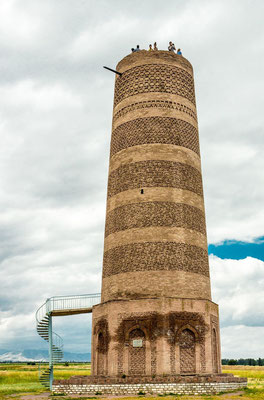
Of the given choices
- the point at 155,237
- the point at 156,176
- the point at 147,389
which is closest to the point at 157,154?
the point at 156,176

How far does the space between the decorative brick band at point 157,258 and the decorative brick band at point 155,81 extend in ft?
26.7

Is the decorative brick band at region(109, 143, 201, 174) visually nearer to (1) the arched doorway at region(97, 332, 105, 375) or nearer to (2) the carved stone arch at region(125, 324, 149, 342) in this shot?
(2) the carved stone arch at region(125, 324, 149, 342)

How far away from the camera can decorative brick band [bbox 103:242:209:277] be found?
21.1 m

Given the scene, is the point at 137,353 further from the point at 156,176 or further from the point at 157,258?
the point at 156,176

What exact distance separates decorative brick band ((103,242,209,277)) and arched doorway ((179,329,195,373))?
2871 mm

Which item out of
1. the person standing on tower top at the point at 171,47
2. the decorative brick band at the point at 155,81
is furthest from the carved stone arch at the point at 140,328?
the person standing on tower top at the point at 171,47

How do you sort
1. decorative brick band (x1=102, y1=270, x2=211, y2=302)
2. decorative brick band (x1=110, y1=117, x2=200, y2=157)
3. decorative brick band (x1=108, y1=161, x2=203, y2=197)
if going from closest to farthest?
decorative brick band (x1=102, y1=270, x2=211, y2=302) → decorative brick band (x1=108, y1=161, x2=203, y2=197) → decorative brick band (x1=110, y1=117, x2=200, y2=157)

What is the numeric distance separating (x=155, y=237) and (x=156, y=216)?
1015 millimetres

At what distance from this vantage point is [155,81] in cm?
2412

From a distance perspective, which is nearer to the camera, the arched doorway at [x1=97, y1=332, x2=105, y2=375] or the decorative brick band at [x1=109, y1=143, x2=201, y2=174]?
the arched doorway at [x1=97, y1=332, x2=105, y2=375]

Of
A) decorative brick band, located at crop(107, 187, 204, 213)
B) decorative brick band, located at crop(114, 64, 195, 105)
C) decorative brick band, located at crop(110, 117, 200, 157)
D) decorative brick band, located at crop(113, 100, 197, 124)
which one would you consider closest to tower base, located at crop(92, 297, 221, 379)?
decorative brick band, located at crop(107, 187, 204, 213)

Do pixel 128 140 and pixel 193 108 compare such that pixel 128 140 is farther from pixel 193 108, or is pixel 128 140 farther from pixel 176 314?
pixel 176 314

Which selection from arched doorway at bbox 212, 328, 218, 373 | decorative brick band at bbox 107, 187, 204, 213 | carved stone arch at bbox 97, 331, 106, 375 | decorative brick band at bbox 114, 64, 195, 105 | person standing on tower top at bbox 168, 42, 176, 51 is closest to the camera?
carved stone arch at bbox 97, 331, 106, 375

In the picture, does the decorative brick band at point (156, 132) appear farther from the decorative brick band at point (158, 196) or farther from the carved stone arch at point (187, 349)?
the carved stone arch at point (187, 349)
